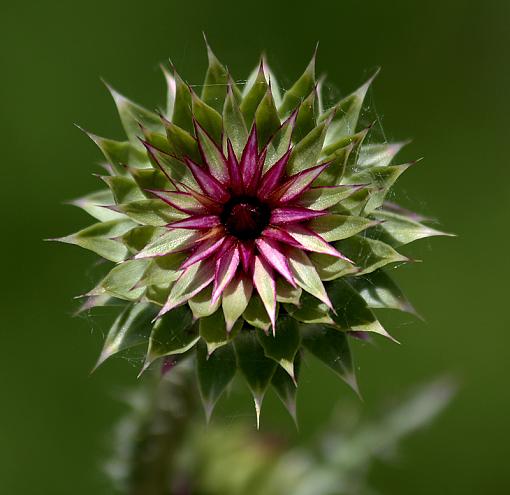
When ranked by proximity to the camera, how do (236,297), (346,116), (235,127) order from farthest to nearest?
(346,116), (235,127), (236,297)

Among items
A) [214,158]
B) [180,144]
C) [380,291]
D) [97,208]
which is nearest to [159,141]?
[180,144]

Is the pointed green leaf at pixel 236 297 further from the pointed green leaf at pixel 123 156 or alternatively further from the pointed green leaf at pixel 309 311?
the pointed green leaf at pixel 123 156

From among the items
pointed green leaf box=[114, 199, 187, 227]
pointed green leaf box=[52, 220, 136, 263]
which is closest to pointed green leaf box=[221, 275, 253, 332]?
pointed green leaf box=[114, 199, 187, 227]

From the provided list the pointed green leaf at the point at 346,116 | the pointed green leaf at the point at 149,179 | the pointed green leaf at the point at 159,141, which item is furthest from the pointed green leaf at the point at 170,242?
the pointed green leaf at the point at 346,116

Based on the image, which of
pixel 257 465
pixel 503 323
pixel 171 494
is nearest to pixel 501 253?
pixel 503 323

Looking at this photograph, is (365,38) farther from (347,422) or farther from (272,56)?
(347,422)

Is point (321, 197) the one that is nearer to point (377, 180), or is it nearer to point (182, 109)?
A: point (377, 180)
